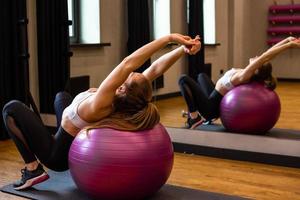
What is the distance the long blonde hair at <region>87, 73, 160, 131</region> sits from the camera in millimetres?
2355

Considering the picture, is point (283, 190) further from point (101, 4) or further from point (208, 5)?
point (101, 4)

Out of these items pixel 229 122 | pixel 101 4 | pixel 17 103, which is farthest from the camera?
pixel 101 4

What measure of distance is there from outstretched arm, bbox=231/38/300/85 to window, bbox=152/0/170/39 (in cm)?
81

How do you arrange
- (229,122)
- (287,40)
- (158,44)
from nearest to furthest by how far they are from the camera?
1. (158,44)
2. (287,40)
3. (229,122)

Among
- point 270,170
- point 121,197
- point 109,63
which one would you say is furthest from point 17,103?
point 270,170

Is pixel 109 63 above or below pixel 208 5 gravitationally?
below

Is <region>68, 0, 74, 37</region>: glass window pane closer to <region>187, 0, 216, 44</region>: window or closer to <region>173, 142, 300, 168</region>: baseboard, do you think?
<region>187, 0, 216, 44</region>: window

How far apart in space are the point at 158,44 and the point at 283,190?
1305 mm

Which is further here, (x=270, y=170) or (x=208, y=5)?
(x=208, y=5)

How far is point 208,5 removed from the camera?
361 cm

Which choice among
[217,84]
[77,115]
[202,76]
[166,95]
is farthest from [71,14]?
[77,115]

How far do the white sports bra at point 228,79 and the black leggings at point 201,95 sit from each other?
114mm

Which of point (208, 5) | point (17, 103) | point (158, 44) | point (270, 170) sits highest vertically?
point (208, 5)

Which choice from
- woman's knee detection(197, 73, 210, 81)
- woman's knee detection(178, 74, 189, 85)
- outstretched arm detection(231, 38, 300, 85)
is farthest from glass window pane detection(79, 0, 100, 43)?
outstretched arm detection(231, 38, 300, 85)
